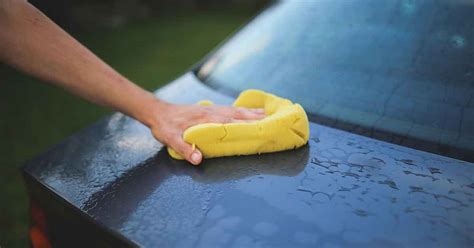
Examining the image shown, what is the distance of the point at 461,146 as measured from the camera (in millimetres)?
1096

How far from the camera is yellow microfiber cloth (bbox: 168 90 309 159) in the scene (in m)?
1.14

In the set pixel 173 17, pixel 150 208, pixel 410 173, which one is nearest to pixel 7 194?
pixel 150 208

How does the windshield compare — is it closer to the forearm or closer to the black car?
the black car

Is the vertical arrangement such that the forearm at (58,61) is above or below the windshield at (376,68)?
below

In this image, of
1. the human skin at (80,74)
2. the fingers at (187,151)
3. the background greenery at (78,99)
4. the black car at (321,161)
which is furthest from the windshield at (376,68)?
the background greenery at (78,99)

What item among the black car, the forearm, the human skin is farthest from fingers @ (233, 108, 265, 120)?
the forearm

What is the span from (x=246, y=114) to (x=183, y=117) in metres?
0.21

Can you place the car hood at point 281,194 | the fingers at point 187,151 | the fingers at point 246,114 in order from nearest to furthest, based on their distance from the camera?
the car hood at point 281,194 < the fingers at point 187,151 < the fingers at point 246,114

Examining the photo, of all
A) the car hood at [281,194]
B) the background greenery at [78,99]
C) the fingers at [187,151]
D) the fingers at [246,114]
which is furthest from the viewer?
the background greenery at [78,99]

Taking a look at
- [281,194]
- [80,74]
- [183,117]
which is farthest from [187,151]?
[80,74]

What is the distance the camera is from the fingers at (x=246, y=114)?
1.27 meters

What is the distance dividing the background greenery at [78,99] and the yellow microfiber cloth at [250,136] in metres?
1.90

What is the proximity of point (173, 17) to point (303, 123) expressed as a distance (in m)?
8.19

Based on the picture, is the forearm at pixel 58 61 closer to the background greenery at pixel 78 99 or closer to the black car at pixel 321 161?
the black car at pixel 321 161
